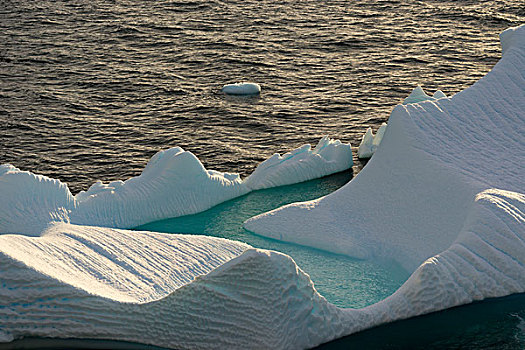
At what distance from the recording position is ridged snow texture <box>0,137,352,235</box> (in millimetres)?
13789

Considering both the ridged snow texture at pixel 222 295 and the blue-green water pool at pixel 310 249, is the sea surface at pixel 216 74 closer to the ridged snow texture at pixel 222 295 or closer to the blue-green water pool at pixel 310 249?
the blue-green water pool at pixel 310 249

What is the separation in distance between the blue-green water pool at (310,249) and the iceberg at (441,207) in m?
0.22

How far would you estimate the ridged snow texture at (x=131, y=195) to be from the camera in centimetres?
1379

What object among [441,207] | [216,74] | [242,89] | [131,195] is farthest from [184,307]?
[216,74]

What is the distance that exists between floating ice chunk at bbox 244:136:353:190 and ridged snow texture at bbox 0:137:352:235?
24 millimetres

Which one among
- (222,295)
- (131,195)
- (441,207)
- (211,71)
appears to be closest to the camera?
(222,295)

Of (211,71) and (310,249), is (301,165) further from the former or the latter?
(211,71)

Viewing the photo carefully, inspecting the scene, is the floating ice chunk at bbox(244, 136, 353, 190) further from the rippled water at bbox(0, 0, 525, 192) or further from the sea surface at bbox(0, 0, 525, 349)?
the rippled water at bbox(0, 0, 525, 192)

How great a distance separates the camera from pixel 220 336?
10078 millimetres

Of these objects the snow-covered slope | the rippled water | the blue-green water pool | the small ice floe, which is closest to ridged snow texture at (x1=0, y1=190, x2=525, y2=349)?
the snow-covered slope

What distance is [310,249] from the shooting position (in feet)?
43.0

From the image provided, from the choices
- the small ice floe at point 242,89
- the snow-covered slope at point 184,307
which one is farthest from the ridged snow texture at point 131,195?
the small ice floe at point 242,89

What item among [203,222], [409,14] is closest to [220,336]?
[203,222]

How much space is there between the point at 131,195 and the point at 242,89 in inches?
444
